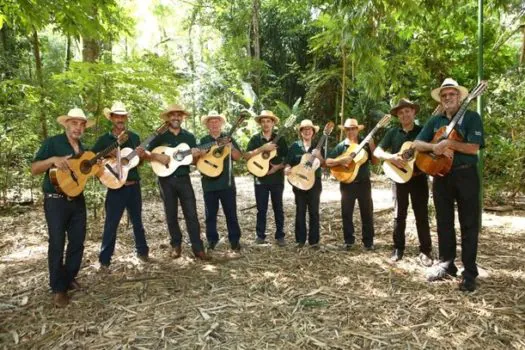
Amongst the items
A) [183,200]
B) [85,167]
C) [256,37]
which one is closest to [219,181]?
[183,200]

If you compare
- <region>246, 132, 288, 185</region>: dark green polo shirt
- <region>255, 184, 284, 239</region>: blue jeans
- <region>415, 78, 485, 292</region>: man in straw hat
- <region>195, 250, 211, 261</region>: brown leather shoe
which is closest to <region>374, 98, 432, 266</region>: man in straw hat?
<region>415, 78, 485, 292</region>: man in straw hat

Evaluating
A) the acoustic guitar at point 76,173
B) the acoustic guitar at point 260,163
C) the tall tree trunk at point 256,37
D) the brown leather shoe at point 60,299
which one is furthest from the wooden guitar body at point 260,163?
the tall tree trunk at point 256,37

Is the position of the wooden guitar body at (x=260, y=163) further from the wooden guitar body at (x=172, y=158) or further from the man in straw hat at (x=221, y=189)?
the wooden guitar body at (x=172, y=158)

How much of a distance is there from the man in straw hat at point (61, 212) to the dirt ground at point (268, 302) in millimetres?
296

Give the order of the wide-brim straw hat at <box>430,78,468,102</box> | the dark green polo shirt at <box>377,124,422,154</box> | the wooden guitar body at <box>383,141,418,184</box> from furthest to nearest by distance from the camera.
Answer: the dark green polo shirt at <box>377,124,422,154</box>
the wooden guitar body at <box>383,141,418,184</box>
the wide-brim straw hat at <box>430,78,468,102</box>

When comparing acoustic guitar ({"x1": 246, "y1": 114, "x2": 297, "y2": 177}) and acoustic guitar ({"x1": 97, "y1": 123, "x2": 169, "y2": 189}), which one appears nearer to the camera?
acoustic guitar ({"x1": 97, "y1": 123, "x2": 169, "y2": 189})

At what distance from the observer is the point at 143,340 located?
346 cm

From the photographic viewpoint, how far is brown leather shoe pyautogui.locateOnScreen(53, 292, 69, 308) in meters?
4.20

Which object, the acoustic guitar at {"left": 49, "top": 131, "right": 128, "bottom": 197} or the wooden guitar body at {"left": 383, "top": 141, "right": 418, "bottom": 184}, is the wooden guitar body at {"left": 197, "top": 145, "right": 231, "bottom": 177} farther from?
the wooden guitar body at {"left": 383, "top": 141, "right": 418, "bottom": 184}

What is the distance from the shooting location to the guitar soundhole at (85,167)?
440 cm

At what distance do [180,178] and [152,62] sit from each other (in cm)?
267

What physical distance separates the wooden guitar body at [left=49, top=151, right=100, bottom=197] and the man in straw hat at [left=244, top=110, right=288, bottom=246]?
7.69 ft

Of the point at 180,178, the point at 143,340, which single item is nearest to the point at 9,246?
the point at 180,178

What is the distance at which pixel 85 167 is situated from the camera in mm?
4449
